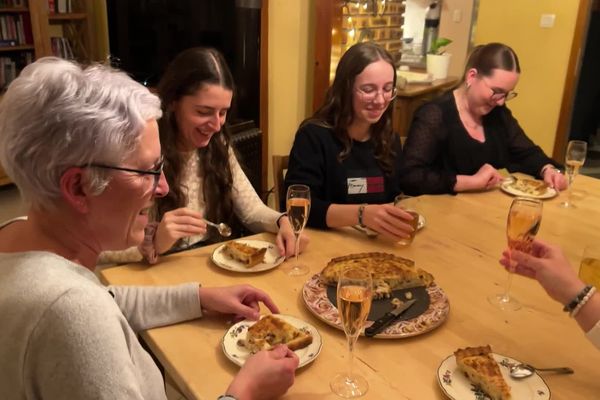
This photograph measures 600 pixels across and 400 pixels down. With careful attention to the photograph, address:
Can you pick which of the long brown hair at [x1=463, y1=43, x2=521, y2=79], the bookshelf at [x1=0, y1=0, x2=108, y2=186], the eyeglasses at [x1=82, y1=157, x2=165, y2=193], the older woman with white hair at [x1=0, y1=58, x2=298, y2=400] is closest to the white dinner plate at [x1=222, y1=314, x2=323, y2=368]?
the older woman with white hair at [x1=0, y1=58, x2=298, y2=400]

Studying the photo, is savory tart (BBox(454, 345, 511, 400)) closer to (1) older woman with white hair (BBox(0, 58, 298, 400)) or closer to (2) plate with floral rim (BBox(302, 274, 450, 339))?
(2) plate with floral rim (BBox(302, 274, 450, 339))

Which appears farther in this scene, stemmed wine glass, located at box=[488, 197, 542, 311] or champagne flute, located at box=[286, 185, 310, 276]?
champagne flute, located at box=[286, 185, 310, 276]

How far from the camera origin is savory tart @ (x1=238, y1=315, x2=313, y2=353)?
1.09 meters

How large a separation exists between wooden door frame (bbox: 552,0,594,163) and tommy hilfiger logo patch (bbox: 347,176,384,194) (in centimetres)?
332

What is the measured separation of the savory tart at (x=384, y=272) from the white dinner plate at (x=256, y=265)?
0.17 metres

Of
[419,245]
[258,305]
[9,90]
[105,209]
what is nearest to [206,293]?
[258,305]

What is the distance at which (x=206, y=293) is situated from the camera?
122cm

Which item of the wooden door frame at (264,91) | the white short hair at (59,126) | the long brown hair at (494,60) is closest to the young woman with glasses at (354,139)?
the long brown hair at (494,60)

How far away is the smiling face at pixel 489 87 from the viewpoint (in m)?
2.37

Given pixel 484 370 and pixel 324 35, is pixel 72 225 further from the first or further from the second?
pixel 324 35

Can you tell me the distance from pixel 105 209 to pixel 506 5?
16.3 ft

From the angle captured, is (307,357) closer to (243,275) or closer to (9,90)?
(243,275)

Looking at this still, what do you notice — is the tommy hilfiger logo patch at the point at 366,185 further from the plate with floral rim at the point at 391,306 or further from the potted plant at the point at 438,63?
the potted plant at the point at 438,63

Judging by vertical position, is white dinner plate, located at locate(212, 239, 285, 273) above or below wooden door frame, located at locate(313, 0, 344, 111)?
below
